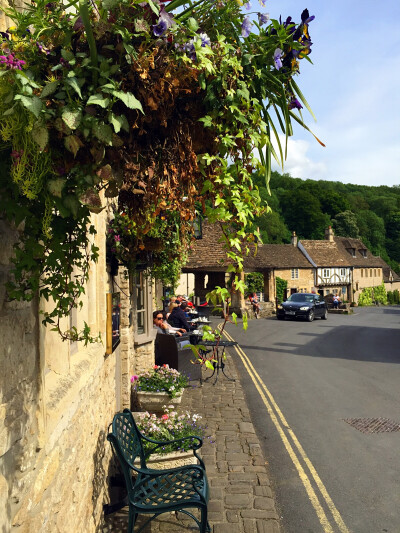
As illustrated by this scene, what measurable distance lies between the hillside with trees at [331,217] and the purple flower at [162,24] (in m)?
65.0

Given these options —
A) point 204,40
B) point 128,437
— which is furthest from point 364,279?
point 204,40

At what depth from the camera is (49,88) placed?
1.70m

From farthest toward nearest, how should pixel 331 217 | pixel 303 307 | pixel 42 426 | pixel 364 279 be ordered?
pixel 331 217 → pixel 364 279 → pixel 303 307 → pixel 42 426

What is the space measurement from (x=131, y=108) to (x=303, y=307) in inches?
1096

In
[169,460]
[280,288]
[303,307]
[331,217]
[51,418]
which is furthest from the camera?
[331,217]

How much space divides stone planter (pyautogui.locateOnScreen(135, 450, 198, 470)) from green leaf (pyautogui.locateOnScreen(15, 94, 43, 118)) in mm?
4494

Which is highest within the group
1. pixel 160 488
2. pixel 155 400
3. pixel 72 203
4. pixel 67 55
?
pixel 67 55

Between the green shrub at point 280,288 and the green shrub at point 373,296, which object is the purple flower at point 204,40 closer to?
the green shrub at point 280,288

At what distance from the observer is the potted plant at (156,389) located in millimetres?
7703

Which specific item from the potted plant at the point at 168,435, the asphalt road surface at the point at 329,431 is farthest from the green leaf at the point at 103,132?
the asphalt road surface at the point at 329,431

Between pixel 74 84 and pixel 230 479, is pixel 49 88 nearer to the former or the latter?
pixel 74 84

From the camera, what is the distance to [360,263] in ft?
184

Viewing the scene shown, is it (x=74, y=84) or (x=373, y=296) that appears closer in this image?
(x=74, y=84)

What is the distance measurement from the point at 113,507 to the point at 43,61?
4.60 metres
